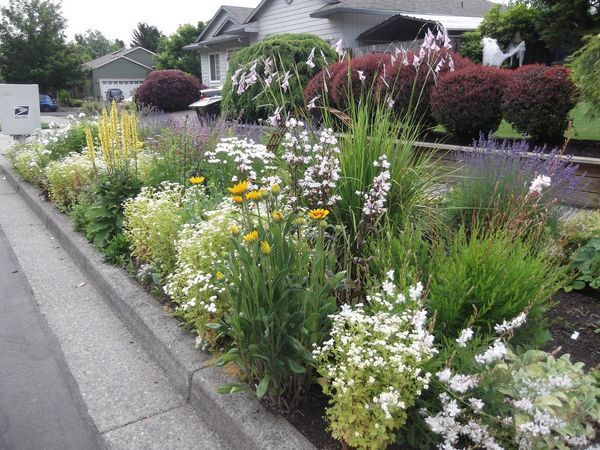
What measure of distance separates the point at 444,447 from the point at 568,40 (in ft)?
61.7

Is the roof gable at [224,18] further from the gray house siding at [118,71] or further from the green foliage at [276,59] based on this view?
the gray house siding at [118,71]

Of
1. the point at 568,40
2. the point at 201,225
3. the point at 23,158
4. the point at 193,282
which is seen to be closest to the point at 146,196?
the point at 201,225

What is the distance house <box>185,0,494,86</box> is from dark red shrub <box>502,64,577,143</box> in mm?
8501

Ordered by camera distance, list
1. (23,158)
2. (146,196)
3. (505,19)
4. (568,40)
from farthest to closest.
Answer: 1. (505,19)
2. (568,40)
3. (23,158)
4. (146,196)

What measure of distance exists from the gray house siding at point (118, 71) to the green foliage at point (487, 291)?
55.7 m

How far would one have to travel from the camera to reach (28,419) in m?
2.95

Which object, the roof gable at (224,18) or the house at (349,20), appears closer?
the house at (349,20)

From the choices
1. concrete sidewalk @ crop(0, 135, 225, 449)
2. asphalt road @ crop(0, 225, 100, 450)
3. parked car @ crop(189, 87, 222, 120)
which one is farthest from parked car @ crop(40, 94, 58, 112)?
asphalt road @ crop(0, 225, 100, 450)

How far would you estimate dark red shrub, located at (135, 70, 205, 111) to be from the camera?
20.5 m

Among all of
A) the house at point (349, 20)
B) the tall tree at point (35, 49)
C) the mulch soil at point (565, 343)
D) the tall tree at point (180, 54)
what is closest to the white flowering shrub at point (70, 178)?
the mulch soil at point (565, 343)

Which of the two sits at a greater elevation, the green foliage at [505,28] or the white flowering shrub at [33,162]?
the green foliage at [505,28]

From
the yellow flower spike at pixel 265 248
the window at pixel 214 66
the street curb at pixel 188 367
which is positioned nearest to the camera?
the yellow flower spike at pixel 265 248

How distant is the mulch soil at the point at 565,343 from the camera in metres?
2.45

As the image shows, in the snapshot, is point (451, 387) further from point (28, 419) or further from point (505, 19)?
point (505, 19)
